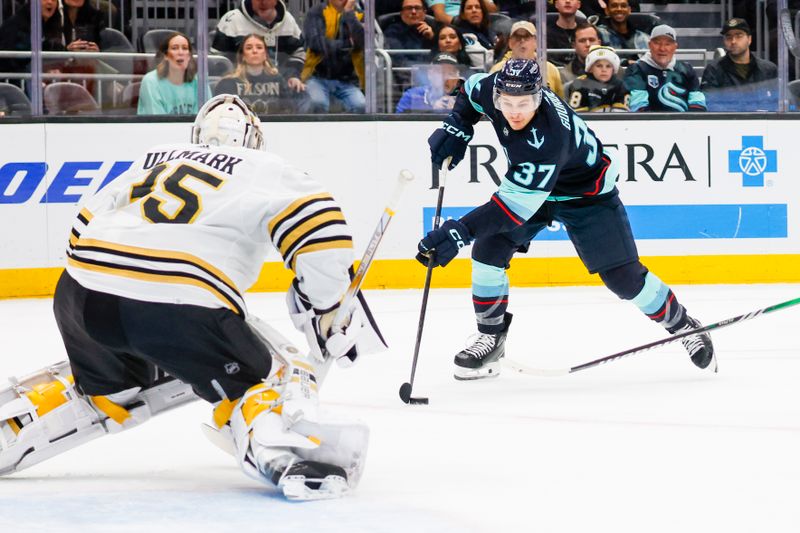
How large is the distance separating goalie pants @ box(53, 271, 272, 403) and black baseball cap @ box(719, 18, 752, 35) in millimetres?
4935

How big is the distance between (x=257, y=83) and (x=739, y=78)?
97.2 inches

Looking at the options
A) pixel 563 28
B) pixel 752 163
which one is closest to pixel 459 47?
pixel 563 28

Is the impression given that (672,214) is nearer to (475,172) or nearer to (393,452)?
(475,172)

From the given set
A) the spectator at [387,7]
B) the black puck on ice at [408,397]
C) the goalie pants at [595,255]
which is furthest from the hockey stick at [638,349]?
the spectator at [387,7]

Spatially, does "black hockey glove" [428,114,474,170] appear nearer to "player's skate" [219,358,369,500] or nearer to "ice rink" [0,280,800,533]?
"ice rink" [0,280,800,533]

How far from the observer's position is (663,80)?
655 centimetres

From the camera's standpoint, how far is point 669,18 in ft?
22.0

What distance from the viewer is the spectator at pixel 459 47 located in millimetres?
6465

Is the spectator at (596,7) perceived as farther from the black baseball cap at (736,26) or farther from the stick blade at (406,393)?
the stick blade at (406,393)

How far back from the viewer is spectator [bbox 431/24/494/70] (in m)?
6.46

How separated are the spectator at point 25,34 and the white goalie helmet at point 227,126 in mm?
3833

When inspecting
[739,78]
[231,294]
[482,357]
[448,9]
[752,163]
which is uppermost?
[448,9]

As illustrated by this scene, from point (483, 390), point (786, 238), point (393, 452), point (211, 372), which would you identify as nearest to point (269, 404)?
point (211, 372)

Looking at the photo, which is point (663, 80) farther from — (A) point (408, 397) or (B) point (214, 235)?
(B) point (214, 235)
